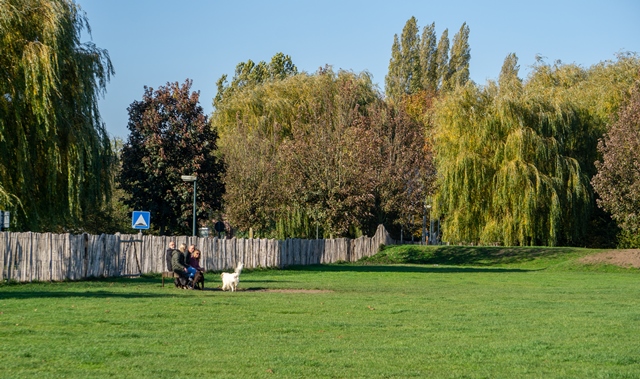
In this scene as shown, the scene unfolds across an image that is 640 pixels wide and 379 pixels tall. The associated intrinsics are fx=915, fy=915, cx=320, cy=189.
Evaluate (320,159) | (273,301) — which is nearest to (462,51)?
(320,159)

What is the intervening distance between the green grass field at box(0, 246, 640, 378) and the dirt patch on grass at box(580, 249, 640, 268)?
76.6 feet

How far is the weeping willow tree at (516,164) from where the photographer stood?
5828 centimetres

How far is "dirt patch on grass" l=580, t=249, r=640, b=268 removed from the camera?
50.4 meters

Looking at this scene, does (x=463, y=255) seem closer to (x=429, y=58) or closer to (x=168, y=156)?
(x=168, y=156)

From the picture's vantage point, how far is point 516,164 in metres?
58.4

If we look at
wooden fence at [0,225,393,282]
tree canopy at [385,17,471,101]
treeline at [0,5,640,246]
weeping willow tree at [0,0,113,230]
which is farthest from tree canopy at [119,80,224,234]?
tree canopy at [385,17,471,101]

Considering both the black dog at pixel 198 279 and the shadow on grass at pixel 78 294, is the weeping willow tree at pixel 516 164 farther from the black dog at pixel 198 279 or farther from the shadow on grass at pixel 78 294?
the shadow on grass at pixel 78 294

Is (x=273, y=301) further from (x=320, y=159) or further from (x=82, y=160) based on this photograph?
(x=320, y=159)

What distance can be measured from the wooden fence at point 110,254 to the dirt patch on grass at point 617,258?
16.4 m

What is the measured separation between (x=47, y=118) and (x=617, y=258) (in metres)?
33.3

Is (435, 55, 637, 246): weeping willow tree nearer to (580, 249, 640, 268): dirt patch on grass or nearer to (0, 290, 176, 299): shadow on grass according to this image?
(580, 249, 640, 268): dirt patch on grass

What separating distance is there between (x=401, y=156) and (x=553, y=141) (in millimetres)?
11131

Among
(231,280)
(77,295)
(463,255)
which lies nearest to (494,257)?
(463,255)

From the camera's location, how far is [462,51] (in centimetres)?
10569
